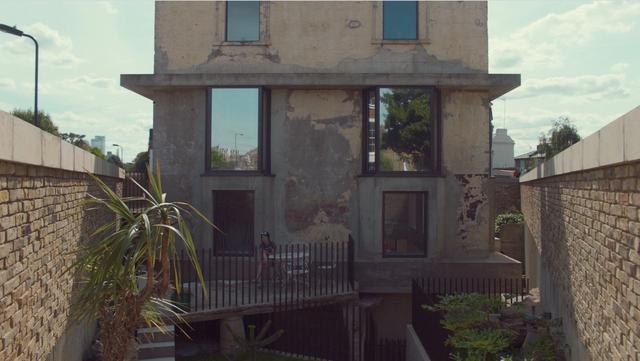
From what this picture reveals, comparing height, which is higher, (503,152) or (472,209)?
(503,152)

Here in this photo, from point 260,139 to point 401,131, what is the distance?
369cm

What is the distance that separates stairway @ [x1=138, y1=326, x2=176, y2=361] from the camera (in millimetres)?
10273

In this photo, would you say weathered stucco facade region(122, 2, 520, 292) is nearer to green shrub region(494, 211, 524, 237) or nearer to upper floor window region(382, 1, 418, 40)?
upper floor window region(382, 1, 418, 40)

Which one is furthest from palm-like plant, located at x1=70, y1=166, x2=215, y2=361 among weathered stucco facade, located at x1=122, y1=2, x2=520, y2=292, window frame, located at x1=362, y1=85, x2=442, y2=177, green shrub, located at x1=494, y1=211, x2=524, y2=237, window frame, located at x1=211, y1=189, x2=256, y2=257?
green shrub, located at x1=494, y1=211, x2=524, y2=237

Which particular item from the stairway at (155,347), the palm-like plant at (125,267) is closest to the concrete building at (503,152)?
the stairway at (155,347)

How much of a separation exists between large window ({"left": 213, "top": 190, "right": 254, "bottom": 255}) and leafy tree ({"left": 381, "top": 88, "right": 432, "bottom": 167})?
397 cm

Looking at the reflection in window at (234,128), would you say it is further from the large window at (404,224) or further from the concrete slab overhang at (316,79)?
the large window at (404,224)

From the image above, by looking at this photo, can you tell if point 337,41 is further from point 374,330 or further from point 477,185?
point 374,330

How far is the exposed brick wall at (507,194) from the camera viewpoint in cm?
2469

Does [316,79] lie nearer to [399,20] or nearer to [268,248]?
[399,20]

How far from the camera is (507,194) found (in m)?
24.8

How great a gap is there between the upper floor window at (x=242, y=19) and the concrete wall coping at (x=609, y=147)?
1020cm

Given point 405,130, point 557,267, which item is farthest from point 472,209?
point 557,267

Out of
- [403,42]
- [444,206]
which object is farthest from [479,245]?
[403,42]
